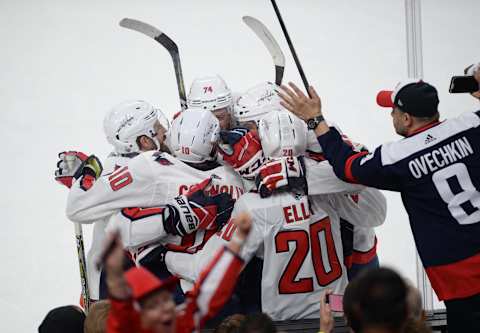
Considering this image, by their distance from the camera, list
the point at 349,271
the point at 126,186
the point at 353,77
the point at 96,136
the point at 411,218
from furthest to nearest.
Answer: the point at 353,77
the point at 96,136
the point at 349,271
the point at 126,186
the point at 411,218

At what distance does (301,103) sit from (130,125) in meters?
0.70

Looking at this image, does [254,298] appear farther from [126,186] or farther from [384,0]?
[384,0]

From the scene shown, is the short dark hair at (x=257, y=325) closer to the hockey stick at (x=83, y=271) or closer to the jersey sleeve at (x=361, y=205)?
the jersey sleeve at (x=361, y=205)

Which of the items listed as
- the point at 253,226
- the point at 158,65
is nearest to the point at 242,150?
the point at 253,226

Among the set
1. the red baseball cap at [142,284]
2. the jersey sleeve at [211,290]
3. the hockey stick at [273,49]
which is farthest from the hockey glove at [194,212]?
the red baseball cap at [142,284]

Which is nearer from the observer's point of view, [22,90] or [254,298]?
[254,298]

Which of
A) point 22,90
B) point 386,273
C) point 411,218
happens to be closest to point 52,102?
point 22,90

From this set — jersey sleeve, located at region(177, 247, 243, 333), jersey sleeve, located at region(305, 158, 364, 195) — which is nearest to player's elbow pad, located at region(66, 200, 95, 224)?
jersey sleeve, located at region(305, 158, 364, 195)

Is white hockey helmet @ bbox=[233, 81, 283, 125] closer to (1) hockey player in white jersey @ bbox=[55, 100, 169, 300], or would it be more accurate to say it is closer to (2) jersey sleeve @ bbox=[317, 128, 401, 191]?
(1) hockey player in white jersey @ bbox=[55, 100, 169, 300]

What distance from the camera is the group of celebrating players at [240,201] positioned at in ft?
10.5

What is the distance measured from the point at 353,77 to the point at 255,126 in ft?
9.03

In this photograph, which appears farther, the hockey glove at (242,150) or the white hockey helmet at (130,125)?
the white hockey helmet at (130,125)

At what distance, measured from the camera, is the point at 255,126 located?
352 centimetres

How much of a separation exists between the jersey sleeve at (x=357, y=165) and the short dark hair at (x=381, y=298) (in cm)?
105
